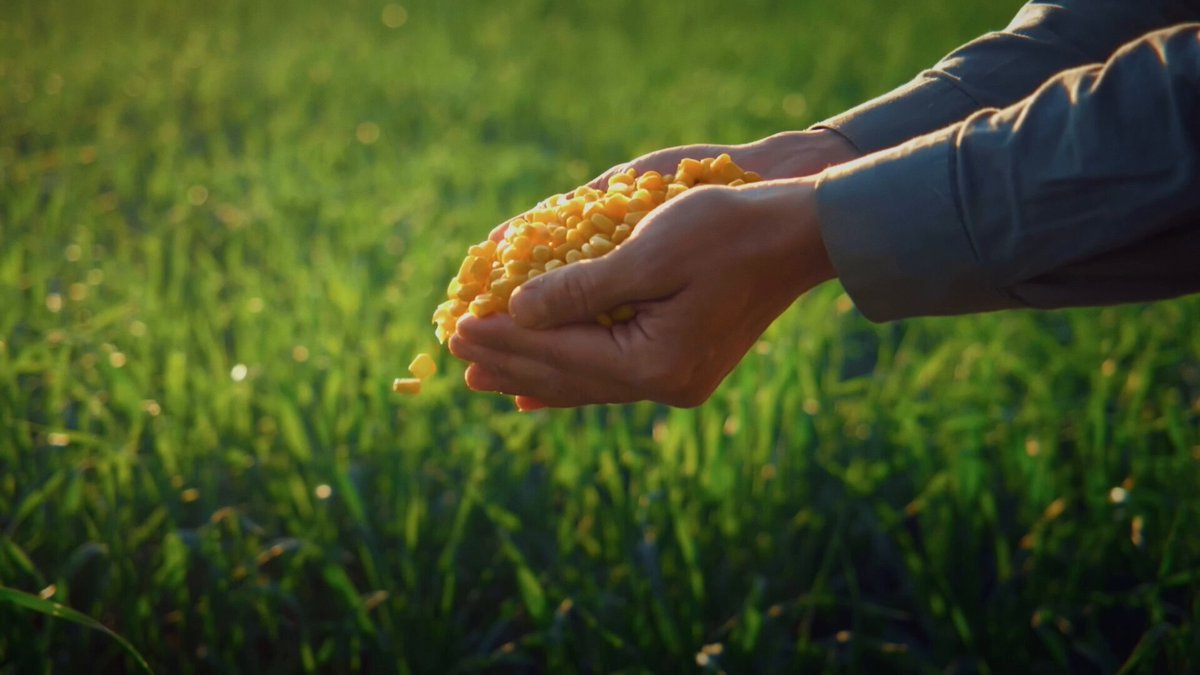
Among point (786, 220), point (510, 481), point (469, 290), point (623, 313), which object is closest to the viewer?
point (786, 220)

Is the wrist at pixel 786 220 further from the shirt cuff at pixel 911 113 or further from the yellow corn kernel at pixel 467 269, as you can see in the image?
the yellow corn kernel at pixel 467 269

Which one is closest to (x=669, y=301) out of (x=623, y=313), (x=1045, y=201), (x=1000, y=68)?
(x=623, y=313)

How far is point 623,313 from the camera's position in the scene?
5.06 ft

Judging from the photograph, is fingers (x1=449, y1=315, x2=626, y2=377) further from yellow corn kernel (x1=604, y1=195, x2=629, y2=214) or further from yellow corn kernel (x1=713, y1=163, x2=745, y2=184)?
yellow corn kernel (x1=713, y1=163, x2=745, y2=184)

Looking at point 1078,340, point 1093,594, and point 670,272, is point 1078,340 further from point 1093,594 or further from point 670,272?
point 670,272

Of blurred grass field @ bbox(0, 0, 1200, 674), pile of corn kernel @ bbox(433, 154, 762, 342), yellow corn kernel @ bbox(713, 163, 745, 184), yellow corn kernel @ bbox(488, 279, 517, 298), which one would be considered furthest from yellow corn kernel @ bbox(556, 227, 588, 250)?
blurred grass field @ bbox(0, 0, 1200, 674)

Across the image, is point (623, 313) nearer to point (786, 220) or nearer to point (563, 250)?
point (563, 250)

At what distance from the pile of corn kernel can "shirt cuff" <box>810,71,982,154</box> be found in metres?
0.19

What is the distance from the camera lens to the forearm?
5.62 ft

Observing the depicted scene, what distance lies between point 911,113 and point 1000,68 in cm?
16

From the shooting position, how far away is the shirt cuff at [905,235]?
130cm

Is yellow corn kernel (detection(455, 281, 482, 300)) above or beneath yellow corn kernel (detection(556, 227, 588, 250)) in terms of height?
beneath

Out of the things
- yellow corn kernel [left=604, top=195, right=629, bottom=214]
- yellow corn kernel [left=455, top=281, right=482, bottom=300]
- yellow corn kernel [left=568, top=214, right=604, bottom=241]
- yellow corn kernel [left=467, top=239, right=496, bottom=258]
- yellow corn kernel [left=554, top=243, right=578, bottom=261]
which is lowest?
yellow corn kernel [left=455, top=281, right=482, bottom=300]

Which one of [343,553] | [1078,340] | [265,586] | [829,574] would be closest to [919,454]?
[829,574]
